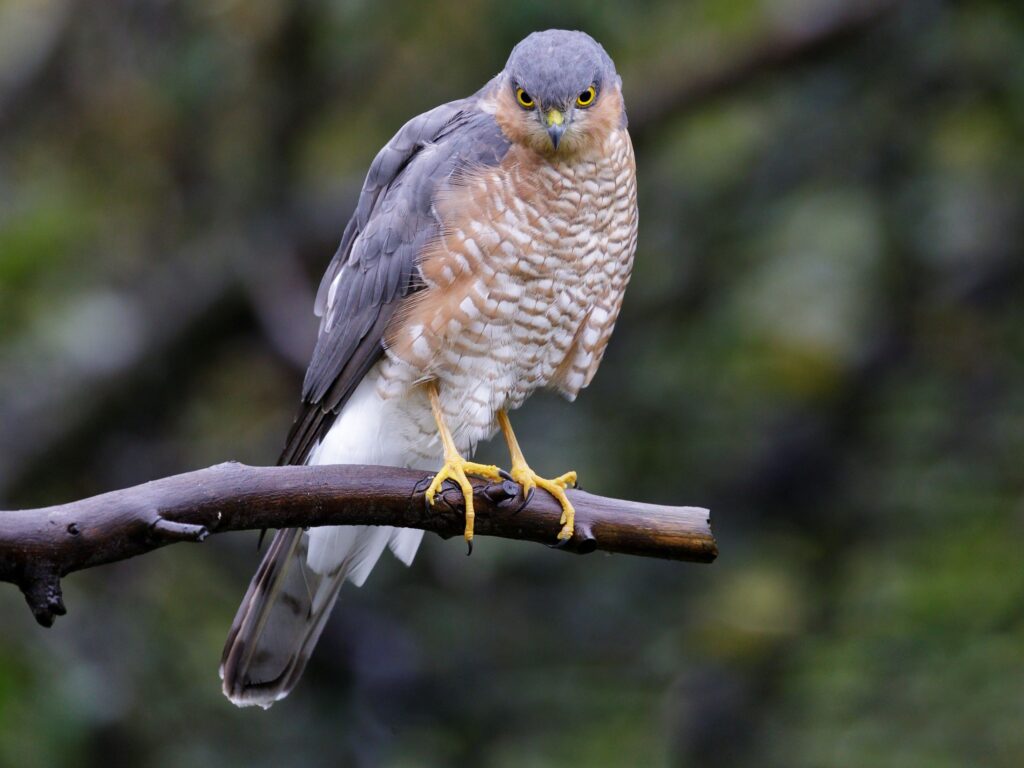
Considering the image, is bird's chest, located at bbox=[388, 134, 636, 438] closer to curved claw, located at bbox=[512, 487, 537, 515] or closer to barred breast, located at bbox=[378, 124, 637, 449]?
barred breast, located at bbox=[378, 124, 637, 449]

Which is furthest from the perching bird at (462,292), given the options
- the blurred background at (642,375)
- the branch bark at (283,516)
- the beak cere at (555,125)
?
the blurred background at (642,375)

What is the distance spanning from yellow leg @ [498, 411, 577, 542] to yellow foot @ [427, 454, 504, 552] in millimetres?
101

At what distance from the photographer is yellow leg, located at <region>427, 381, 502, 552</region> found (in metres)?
3.18

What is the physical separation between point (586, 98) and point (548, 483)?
3.28 feet

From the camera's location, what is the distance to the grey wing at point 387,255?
360 cm

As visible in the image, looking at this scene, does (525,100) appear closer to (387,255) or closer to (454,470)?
(387,255)

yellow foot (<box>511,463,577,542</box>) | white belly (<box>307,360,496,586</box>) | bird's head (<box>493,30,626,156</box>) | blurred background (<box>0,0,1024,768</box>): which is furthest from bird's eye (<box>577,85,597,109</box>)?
blurred background (<box>0,0,1024,768</box>)

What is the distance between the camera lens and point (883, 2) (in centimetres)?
576

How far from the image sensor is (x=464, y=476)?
3.28 metres

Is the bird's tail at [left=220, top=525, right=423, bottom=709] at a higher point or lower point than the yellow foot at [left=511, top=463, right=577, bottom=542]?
lower

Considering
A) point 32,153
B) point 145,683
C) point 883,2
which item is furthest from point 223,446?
point 883,2

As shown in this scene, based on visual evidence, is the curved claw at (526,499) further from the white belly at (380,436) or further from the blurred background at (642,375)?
the blurred background at (642,375)

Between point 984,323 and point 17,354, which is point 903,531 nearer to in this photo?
point 984,323

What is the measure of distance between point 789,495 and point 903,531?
49cm
